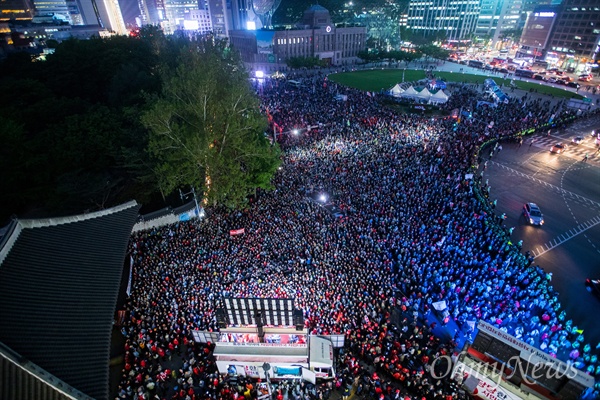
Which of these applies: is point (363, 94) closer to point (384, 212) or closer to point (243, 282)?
point (384, 212)

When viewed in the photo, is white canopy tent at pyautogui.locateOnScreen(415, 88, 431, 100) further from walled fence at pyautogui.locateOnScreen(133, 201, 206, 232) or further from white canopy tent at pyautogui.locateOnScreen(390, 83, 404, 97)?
walled fence at pyautogui.locateOnScreen(133, 201, 206, 232)

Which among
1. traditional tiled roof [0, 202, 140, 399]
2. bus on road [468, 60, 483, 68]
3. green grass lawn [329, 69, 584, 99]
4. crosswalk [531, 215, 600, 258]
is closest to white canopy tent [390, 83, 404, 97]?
green grass lawn [329, 69, 584, 99]

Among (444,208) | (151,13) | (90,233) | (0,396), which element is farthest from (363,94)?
(151,13)

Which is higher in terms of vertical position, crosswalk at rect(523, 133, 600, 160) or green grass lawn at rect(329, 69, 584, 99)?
green grass lawn at rect(329, 69, 584, 99)

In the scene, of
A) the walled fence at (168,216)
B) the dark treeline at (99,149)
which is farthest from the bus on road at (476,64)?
the walled fence at (168,216)

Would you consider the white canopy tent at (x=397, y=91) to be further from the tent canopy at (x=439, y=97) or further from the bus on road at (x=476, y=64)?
the bus on road at (x=476, y=64)
